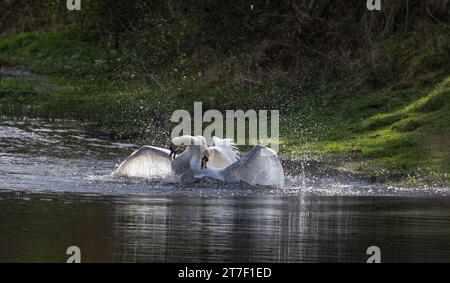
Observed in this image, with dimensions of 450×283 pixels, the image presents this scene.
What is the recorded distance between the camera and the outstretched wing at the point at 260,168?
1692cm

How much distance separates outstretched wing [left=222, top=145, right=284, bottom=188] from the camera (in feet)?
55.5

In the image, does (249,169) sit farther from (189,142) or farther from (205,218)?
(205,218)

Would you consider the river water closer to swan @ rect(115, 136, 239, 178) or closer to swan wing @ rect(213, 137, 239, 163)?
swan @ rect(115, 136, 239, 178)

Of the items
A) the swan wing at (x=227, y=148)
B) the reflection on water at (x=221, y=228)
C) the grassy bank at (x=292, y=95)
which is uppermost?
the grassy bank at (x=292, y=95)

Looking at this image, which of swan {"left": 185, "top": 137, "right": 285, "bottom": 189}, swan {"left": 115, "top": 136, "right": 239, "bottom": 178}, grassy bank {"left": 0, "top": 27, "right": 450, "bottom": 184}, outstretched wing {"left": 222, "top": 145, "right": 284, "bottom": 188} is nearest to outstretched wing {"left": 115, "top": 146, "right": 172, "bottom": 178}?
swan {"left": 115, "top": 136, "right": 239, "bottom": 178}

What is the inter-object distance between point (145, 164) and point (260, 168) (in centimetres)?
201

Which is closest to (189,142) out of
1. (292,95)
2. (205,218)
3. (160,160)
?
(160,160)

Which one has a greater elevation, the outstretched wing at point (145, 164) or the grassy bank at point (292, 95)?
the grassy bank at point (292, 95)

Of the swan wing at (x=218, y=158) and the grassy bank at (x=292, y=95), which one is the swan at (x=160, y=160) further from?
the grassy bank at (x=292, y=95)

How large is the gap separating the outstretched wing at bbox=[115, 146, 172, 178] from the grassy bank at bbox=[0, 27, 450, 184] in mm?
3114

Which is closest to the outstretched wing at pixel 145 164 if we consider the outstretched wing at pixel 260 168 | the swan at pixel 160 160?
the swan at pixel 160 160

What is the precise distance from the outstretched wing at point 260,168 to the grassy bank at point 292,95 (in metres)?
2.19
